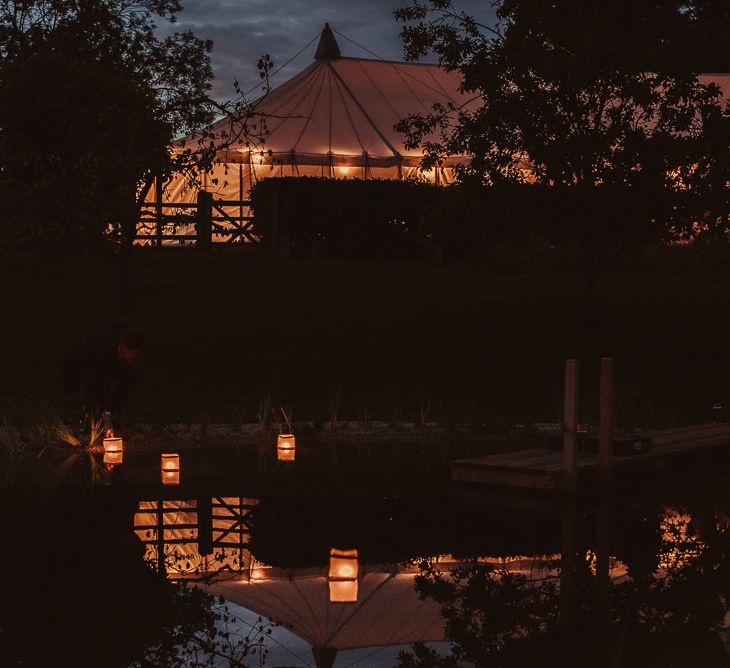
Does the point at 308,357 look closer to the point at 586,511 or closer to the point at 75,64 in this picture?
the point at 75,64

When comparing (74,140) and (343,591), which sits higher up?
(74,140)

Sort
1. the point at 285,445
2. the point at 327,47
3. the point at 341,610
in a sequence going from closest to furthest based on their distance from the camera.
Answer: the point at 341,610, the point at 285,445, the point at 327,47

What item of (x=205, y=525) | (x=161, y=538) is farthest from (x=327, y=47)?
(x=161, y=538)

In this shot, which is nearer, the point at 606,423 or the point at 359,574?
the point at 359,574

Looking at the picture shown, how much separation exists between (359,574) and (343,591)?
17.1 inches

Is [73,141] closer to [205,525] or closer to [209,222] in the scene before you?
[205,525]

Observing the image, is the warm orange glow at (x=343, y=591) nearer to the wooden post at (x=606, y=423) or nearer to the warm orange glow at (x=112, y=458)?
the wooden post at (x=606, y=423)

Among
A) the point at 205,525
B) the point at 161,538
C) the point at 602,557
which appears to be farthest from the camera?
the point at 205,525

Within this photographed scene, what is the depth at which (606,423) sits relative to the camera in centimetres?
1114

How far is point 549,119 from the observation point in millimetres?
17078

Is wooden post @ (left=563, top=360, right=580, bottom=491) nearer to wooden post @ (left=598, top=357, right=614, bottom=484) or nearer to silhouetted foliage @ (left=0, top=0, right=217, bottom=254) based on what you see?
wooden post @ (left=598, top=357, right=614, bottom=484)

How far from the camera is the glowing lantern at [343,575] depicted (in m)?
7.77

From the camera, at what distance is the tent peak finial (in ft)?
123

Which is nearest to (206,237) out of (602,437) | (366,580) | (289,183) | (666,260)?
(289,183)
